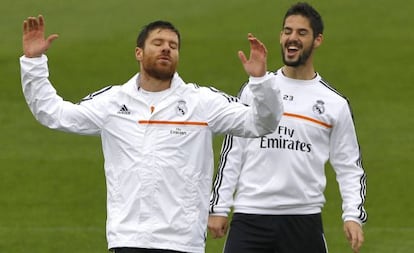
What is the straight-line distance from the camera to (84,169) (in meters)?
17.4

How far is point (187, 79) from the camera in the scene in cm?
2223

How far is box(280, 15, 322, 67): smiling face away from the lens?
917cm

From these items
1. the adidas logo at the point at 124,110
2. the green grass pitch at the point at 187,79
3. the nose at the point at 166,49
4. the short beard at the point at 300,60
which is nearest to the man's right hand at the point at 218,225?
the short beard at the point at 300,60

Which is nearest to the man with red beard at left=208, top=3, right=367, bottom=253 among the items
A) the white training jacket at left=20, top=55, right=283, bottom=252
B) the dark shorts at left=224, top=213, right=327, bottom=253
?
the dark shorts at left=224, top=213, right=327, bottom=253

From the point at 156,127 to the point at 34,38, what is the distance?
0.89m

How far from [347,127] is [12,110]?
12006mm

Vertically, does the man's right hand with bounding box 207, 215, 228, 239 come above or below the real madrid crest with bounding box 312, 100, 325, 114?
below

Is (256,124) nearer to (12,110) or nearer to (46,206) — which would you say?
(46,206)

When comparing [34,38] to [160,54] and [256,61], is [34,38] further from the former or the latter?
[256,61]

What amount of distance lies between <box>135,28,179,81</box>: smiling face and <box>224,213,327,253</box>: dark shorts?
142cm

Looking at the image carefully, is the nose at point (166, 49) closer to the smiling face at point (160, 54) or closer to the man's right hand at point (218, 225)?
the smiling face at point (160, 54)

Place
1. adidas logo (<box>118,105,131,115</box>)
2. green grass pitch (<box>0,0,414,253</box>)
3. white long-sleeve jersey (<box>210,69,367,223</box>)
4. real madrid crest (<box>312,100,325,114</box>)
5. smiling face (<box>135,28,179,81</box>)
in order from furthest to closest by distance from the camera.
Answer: green grass pitch (<box>0,0,414,253</box>)
real madrid crest (<box>312,100,325,114</box>)
white long-sleeve jersey (<box>210,69,367,223</box>)
adidas logo (<box>118,105,131,115</box>)
smiling face (<box>135,28,179,81</box>)

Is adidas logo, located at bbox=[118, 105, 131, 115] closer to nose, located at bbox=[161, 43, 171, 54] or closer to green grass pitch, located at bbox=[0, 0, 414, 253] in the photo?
nose, located at bbox=[161, 43, 171, 54]

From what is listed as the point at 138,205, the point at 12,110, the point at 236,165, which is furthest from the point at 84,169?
the point at 138,205
